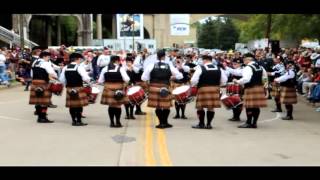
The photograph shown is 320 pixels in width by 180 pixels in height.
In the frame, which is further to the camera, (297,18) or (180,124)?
(297,18)

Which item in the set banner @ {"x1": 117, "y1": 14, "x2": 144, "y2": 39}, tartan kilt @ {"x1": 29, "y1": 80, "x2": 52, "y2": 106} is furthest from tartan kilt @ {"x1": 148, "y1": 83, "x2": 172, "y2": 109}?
banner @ {"x1": 117, "y1": 14, "x2": 144, "y2": 39}

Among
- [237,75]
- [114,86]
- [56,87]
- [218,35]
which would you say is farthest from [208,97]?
[218,35]

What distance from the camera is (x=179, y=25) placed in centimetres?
7656

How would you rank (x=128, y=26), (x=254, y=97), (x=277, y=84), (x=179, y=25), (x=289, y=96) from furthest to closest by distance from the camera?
(x=179, y=25)
(x=128, y=26)
(x=277, y=84)
(x=289, y=96)
(x=254, y=97)

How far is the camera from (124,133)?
12430 millimetres

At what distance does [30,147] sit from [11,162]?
146 centimetres

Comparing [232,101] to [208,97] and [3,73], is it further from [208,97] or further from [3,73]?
[3,73]

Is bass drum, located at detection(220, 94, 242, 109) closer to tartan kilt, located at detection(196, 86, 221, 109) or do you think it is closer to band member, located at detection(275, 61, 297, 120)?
tartan kilt, located at detection(196, 86, 221, 109)

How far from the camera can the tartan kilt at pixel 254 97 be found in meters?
13.4

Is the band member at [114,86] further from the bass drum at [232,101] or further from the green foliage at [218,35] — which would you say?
the green foliage at [218,35]

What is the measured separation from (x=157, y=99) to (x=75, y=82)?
1.97 meters

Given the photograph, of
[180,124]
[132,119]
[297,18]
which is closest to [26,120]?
[132,119]

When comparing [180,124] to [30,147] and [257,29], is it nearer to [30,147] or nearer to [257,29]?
[30,147]
